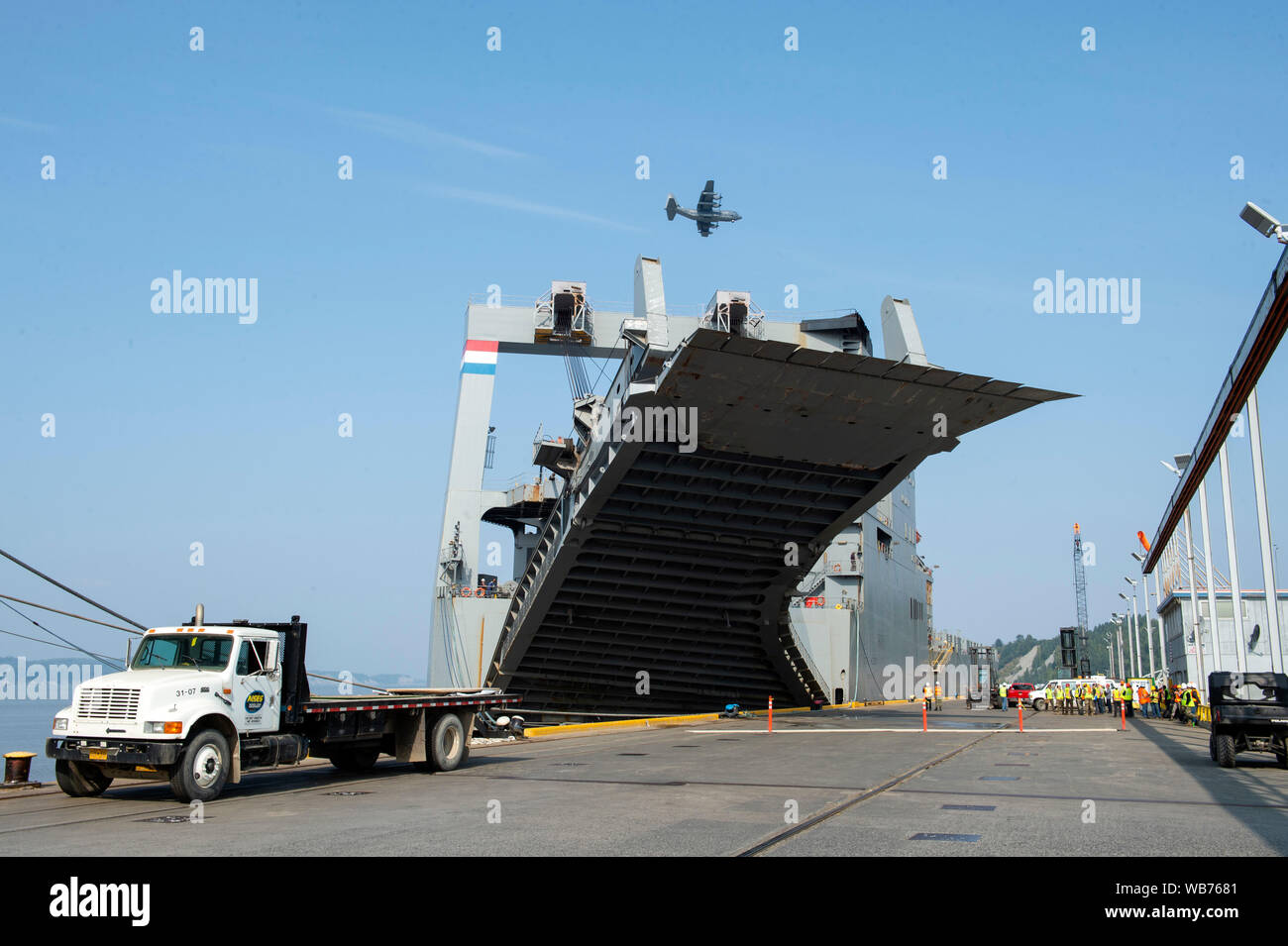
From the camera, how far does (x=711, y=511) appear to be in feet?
84.9

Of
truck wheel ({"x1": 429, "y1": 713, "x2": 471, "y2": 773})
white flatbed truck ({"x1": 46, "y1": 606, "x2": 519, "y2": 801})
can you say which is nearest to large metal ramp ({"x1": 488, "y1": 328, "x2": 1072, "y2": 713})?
truck wheel ({"x1": 429, "y1": 713, "x2": 471, "y2": 773})

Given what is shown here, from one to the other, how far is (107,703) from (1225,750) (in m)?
17.7

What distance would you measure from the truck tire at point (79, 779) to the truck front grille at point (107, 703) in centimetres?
78

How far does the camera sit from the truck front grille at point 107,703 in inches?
456

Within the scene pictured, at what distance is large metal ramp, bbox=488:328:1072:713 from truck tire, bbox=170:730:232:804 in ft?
36.6

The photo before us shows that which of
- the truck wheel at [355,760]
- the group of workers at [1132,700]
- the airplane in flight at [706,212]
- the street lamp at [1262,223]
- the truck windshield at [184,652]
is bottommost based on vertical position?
the group of workers at [1132,700]

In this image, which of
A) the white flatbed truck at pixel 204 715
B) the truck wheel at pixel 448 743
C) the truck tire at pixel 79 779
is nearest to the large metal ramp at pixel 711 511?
the truck wheel at pixel 448 743

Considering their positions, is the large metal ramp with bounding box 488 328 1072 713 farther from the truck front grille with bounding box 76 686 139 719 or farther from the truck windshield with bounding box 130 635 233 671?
the truck front grille with bounding box 76 686 139 719

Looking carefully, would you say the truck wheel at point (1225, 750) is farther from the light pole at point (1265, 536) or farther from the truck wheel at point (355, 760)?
→ the truck wheel at point (355, 760)

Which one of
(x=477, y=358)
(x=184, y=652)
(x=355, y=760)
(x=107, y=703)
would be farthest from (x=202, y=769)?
(x=477, y=358)

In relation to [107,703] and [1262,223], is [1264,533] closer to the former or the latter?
[1262,223]
